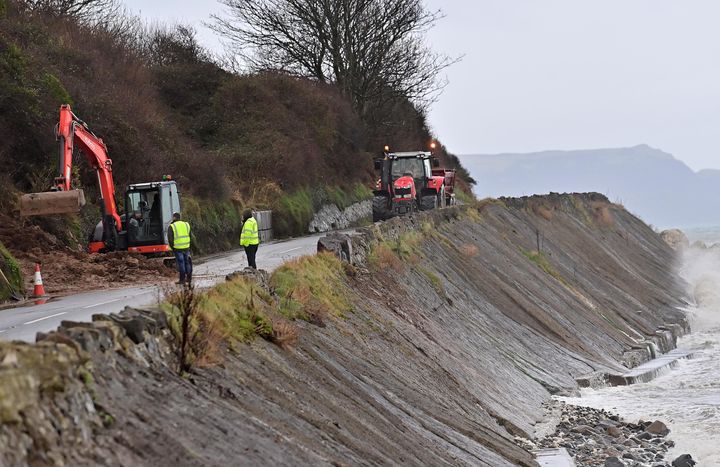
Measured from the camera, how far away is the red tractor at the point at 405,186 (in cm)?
3962

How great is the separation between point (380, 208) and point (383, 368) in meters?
24.5

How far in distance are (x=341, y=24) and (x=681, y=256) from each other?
30520 mm

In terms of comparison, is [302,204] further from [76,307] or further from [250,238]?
[76,307]

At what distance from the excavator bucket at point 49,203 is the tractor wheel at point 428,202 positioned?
770 inches

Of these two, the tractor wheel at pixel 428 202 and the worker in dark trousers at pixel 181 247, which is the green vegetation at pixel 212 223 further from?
the worker in dark trousers at pixel 181 247

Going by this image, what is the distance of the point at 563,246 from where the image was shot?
149ft

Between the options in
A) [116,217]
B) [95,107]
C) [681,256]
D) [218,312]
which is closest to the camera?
[218,312]

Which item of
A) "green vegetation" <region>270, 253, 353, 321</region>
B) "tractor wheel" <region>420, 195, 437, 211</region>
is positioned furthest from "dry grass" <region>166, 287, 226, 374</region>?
"tractor wheel" <region>420, 195, 437, 211</region>

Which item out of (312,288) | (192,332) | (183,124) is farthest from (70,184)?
(183,124)

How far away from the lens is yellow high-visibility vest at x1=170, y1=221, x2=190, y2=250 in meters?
20.2

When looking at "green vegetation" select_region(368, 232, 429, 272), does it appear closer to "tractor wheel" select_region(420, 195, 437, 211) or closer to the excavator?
the excavator

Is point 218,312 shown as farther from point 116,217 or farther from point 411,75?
point 411,75

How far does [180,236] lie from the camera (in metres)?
20.4

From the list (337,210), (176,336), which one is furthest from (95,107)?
(176,336)
